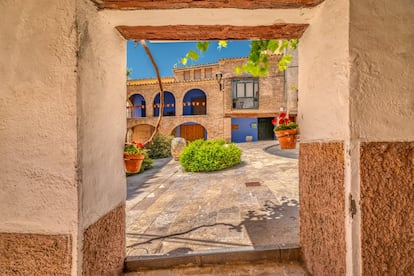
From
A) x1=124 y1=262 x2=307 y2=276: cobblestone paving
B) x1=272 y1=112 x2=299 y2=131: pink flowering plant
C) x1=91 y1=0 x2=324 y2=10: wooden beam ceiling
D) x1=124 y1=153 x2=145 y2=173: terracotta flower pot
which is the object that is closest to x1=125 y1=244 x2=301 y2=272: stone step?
x1=124 y1=262 x2=307 y2=276: cobblestone paving

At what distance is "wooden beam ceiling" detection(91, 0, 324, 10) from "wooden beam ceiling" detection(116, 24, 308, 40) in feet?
0.60

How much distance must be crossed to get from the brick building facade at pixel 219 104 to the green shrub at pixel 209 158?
9535 mm

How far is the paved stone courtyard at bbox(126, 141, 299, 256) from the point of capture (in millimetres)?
2824

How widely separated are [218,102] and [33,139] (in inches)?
747

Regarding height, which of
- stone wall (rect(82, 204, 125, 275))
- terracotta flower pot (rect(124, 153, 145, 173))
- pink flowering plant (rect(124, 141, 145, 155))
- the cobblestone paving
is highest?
pink flowering plant (rect(124, 141, 145, 155))

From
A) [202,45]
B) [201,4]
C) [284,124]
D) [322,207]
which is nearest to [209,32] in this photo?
[201,4]

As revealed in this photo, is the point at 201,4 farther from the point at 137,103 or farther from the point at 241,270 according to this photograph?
the point at 137,103

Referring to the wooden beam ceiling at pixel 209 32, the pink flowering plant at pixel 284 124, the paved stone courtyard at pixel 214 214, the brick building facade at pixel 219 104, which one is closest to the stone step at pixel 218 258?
the paved stone courtyard at pixel 214 214

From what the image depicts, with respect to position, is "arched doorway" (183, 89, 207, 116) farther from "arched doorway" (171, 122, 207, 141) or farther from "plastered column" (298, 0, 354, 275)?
"plastered column" (298, 0, 354, 275)

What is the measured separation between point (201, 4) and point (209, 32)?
33 centimetres

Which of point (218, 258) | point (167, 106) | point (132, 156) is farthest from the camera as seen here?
point (167, 106)

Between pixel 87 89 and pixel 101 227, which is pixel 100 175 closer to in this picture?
pixel 101 227

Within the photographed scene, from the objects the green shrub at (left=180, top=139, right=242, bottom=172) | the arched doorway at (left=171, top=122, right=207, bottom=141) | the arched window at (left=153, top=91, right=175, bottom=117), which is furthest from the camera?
the arched doorway at (left=171, top=122, right=207, bottom=141)

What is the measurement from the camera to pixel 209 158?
9625 mm
